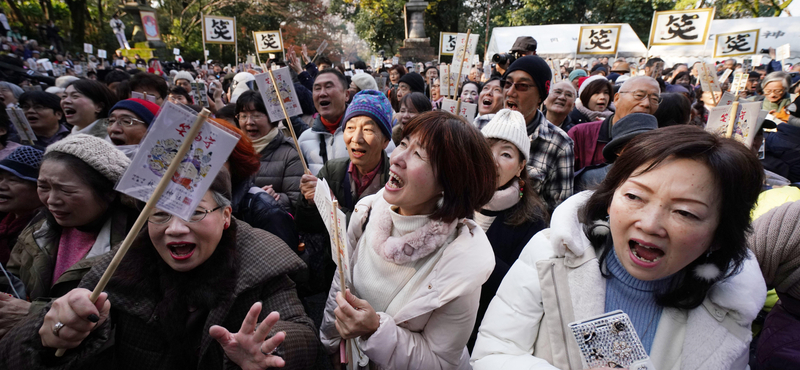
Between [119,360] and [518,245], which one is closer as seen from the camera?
[119,360]

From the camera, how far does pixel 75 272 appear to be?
5.60 feet

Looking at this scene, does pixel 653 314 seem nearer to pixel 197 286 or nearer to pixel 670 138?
pixel 670 138

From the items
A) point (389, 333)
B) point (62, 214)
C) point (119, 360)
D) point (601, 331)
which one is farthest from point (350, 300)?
point (62, 214)

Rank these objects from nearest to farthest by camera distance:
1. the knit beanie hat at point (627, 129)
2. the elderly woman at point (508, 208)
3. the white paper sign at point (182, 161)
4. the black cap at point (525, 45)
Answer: the white paper sign at point (182, 161), the elderly woman at point (508, 208), the knit beanie hat at point (627, 129), the black cap at point (525, 45)

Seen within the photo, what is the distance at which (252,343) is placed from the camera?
1.30 meters

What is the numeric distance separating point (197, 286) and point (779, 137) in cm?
517

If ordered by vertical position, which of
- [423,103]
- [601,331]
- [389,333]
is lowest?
[389,333]

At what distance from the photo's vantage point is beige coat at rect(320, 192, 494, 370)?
1.47 metres

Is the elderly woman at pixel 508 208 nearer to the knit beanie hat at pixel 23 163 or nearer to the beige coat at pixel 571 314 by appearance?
the beige coat at pixel 571 314

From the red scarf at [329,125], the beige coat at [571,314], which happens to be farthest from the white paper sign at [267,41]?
the beige coat at [571,314]

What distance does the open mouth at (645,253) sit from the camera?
1.13 meters

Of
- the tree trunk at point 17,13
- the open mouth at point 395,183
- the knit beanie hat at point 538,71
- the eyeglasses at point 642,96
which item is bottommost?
the open mouth at point 395,183

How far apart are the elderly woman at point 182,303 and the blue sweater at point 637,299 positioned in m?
1.16

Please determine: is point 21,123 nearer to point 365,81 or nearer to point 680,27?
point 365,81
